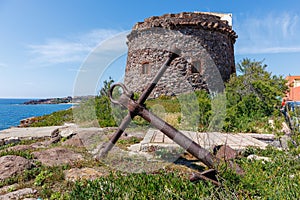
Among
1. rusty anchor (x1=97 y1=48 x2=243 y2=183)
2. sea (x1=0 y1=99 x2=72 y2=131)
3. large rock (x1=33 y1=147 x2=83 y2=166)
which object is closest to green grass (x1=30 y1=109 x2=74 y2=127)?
sea (x1=0 y1=99 x2=72 y2=131)

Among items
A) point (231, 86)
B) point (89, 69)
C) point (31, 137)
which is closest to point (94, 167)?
point (89, 69)

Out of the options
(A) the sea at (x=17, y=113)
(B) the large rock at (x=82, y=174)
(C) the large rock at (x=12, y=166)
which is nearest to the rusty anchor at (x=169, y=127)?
(B) the large rock at (x=82, y=174)

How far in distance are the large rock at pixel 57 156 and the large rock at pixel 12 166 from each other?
27cm

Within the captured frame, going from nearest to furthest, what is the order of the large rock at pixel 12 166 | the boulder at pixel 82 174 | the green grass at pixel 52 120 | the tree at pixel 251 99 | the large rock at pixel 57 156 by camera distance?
1. the boulder at pixel 82 174
2. the large rock at pixel 12 166
3. the large rock at pixel 57 156
4. the tree at pixel 251 99
5. the green grass at pixel 52 120

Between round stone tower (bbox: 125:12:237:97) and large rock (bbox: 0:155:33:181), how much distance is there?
10.4m

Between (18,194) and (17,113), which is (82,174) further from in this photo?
(17,113)

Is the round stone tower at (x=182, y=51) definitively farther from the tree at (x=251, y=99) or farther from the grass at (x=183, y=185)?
the grass at (x=183, y=185)

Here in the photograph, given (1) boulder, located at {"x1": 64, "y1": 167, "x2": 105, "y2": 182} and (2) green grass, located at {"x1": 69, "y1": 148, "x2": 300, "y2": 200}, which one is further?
(1) boulder, located at {"x1": 64, "y1": 167, "x2": 105, "y2": 182}

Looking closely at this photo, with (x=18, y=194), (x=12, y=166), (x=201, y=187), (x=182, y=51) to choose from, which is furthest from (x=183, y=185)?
(x=182, y=51)

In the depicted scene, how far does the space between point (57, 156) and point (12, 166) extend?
67 centimetres

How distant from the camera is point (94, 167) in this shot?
10.1 ft

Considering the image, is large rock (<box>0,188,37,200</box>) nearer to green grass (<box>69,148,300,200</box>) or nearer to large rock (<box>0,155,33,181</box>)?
large rock (<box>0,155,33,181</box>)

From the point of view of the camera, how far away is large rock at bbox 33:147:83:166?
334cm

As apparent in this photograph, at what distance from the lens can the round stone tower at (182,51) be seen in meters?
13.3
